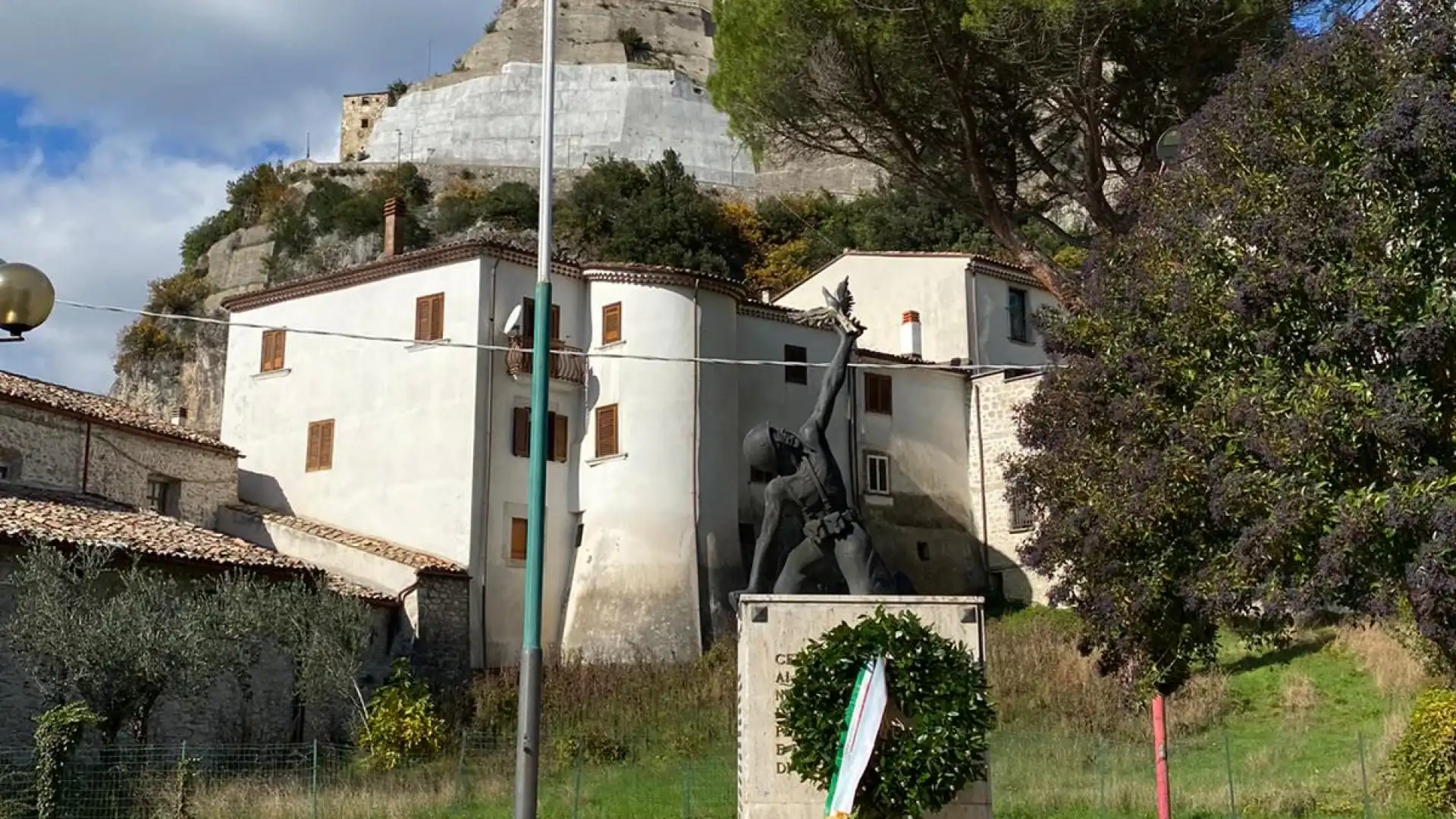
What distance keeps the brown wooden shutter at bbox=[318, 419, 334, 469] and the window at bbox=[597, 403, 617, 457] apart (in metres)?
5.75

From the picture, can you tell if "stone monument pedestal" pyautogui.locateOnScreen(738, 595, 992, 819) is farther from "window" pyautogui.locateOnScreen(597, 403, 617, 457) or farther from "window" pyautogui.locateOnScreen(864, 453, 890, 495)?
"window" pyautogui.locateOnScreen(864, 453, 890, 495)

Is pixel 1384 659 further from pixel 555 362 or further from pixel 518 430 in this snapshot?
pixel 518 430

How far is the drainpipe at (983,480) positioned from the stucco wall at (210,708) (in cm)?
1561

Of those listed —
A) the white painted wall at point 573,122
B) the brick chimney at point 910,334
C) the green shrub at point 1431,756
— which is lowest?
the green shrub at point 1431,756

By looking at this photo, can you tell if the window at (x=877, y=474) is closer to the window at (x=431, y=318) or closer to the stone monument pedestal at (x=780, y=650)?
the window at (x=431, y=318)

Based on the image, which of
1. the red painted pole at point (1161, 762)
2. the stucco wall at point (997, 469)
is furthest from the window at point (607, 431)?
the red painted pole at point (1161, 762)

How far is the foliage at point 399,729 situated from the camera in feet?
82.6

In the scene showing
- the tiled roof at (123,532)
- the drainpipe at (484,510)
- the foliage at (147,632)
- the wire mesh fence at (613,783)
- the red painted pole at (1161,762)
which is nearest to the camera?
the red painted pole at (1161,762)

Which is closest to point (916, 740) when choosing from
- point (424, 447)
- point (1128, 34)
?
point (1128, 34)

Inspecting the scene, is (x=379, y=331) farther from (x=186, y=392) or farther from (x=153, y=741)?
(x=186, y=392)

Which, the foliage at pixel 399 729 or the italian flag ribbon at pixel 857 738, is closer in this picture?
the italian flag ribbon at pixel 857 738

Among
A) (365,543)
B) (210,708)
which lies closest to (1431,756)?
(210,708)

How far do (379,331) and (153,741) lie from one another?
1119 centimetres

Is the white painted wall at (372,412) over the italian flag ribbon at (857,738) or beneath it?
over
